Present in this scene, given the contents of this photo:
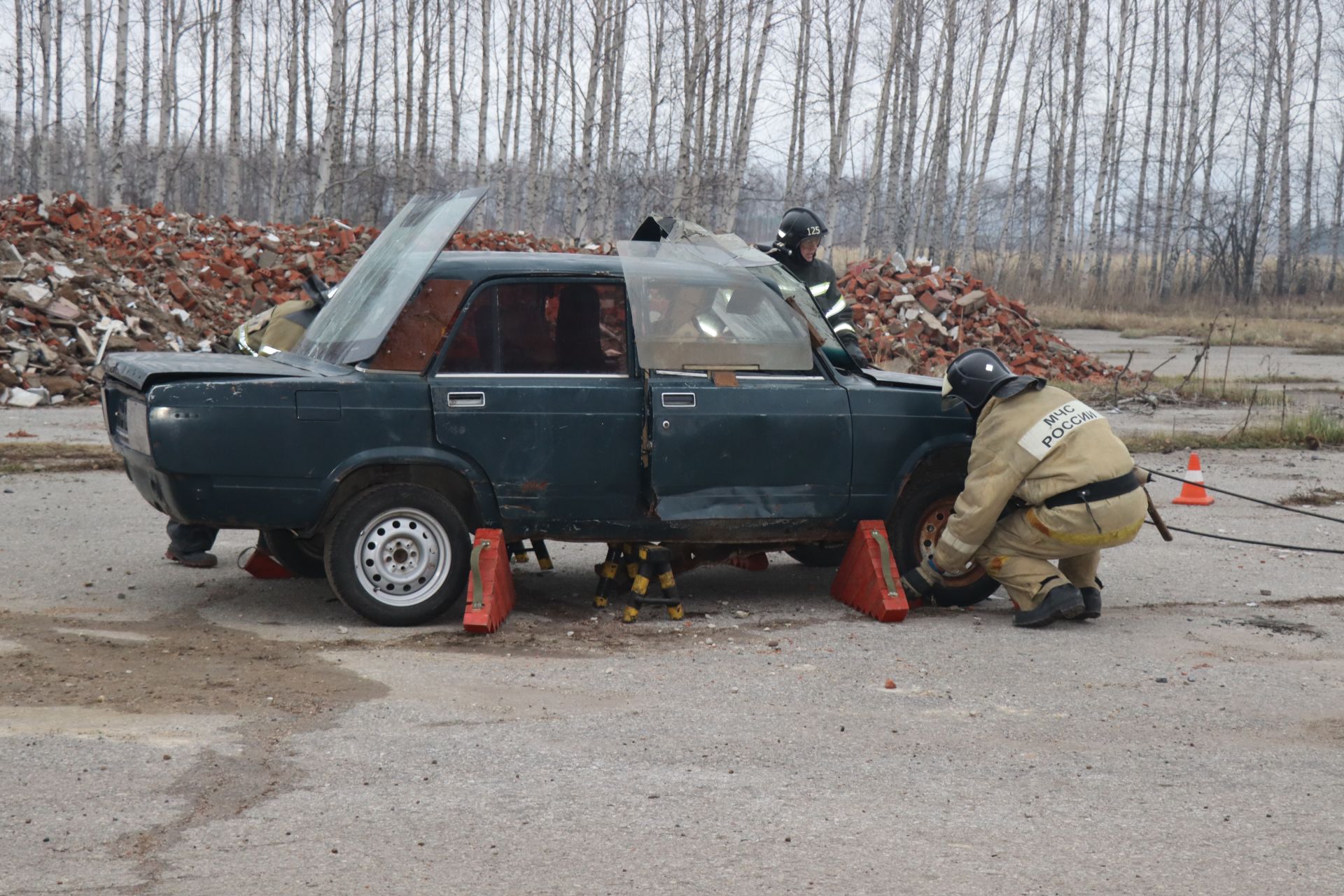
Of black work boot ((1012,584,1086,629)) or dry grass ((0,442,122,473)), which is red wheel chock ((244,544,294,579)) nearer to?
dry grass ((0,442,122,473))

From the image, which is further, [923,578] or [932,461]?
[932,461]

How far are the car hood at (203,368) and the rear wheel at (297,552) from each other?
3.17 ft

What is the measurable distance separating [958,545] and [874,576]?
1.46ft

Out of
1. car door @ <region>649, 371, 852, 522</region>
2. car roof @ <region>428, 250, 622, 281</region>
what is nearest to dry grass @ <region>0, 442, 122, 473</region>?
car roof @ <region>428, 250, 622, 281</region>

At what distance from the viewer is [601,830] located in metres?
4.02

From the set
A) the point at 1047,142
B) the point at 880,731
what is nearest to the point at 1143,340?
the point at 1047,142

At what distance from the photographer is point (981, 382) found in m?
6.83

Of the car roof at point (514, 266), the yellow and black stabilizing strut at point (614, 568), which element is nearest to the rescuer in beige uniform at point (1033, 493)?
the yellow and black stabilizing strut at point (614, 568)

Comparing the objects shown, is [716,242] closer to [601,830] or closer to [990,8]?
[601,830]

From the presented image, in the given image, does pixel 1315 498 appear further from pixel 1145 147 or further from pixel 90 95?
pixel 1145 147

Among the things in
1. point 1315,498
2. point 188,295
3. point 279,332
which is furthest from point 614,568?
point 188,295

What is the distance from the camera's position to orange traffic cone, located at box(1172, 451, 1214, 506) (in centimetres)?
1085

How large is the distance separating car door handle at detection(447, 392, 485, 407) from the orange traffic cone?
6.55m

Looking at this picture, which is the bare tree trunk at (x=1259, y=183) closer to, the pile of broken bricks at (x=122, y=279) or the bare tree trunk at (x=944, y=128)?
the bare tree trunk at (x=944, y=128)
